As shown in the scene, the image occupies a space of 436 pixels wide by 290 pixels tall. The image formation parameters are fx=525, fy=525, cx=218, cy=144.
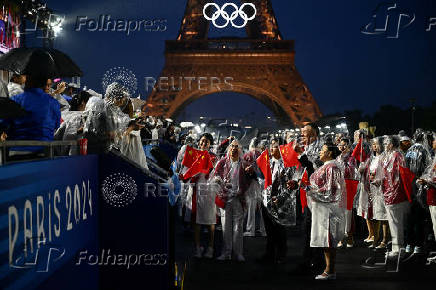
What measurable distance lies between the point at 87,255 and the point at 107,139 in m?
0.94

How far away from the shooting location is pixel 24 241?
2588 mm

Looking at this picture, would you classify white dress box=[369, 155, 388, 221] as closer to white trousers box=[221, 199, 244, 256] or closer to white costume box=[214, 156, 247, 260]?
white costume box=[214, 156, 247, 260]

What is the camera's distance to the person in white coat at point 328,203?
6.25 m

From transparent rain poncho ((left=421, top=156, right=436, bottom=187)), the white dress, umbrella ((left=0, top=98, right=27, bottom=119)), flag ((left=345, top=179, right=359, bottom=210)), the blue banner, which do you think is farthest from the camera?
flag ((left=345, top=179, right=359, bottom=210))

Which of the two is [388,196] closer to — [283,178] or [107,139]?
[283,178]

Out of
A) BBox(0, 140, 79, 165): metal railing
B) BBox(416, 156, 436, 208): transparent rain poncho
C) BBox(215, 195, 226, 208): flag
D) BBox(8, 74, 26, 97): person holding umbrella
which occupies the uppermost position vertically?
BBox(8, 74, 26, 97): person holding umbrella

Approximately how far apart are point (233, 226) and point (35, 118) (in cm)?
413

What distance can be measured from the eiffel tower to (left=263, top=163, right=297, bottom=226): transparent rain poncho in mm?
27030

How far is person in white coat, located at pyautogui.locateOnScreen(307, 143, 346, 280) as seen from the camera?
6.25m

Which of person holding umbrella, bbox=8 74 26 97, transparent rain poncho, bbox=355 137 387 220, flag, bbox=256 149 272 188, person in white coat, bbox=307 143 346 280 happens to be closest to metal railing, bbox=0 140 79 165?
person holding umbrella, bbox=8 74 26 97

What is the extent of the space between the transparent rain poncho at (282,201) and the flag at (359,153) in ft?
8.73

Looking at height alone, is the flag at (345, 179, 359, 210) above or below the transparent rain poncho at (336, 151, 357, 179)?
below

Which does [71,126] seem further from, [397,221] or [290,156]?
[397,221]

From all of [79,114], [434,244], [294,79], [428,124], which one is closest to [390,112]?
[428,124]
